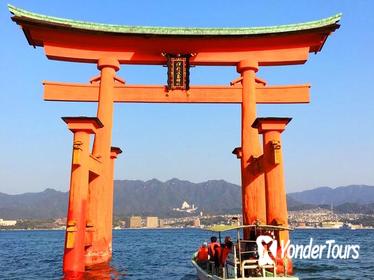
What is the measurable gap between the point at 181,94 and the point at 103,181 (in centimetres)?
521

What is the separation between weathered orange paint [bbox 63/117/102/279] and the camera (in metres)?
13.5

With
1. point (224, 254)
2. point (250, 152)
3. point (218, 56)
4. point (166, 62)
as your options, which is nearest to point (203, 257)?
point (224, 254)

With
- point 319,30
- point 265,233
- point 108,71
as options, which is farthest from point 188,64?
point 265,233

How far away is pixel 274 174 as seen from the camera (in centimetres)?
1357

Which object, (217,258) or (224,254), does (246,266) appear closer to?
(224,254)

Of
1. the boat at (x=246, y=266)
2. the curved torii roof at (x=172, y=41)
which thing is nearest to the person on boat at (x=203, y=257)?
the boat at (x=246, y=266)

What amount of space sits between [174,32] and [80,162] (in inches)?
293

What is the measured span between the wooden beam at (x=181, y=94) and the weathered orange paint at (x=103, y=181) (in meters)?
0.55

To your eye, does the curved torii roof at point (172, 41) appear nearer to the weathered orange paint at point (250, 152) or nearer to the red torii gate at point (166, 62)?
the red torii gate at point (166, 62)

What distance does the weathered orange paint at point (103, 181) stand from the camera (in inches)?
648

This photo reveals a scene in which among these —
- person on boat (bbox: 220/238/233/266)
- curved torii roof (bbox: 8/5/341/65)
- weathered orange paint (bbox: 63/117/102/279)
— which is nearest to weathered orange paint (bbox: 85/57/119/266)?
curved torii roof (bbox: 8/5/341/65)

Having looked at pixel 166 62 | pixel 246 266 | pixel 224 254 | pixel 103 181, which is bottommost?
pixel 246 266

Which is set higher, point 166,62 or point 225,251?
point 166,62

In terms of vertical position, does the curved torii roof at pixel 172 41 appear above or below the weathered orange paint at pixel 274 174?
above
